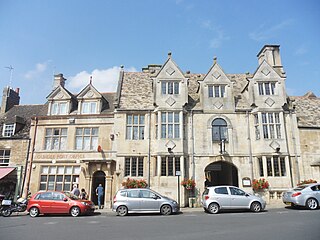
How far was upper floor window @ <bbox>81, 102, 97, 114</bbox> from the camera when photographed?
22.3m

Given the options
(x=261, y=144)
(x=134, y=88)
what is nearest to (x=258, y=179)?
(x=261, y=144)

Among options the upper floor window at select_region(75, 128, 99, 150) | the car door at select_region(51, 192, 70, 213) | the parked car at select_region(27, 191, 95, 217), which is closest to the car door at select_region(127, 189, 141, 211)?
the parked car at select_region(27, 191, 95, 217)

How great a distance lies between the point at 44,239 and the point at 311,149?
21061 millimetres

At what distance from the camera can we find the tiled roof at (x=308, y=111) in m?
21.9

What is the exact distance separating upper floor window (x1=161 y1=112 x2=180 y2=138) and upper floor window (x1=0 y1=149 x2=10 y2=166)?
14.2 m

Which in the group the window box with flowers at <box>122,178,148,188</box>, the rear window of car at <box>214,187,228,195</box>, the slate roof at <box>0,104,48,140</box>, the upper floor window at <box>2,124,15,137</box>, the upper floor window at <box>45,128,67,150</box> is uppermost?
the slate roof at <box>0,104,48,140</box>

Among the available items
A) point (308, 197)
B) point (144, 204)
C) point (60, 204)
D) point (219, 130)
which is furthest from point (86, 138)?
point (308, 197)

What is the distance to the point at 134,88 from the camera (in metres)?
23.6

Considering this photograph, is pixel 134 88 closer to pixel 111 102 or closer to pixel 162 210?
pixel 111 102

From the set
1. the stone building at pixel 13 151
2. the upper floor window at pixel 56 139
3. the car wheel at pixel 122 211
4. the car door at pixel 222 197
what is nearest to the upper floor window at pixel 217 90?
the car door at pixel 222 197

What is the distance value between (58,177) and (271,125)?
1882cm

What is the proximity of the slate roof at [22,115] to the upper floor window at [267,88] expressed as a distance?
20.1m

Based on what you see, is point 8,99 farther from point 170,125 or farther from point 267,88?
point 267,88

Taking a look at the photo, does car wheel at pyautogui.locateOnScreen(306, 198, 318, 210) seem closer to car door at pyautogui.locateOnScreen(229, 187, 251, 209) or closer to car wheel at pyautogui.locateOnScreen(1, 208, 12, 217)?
car door at pyautogui.locateOnScreen(229, 187, 251, 209)
